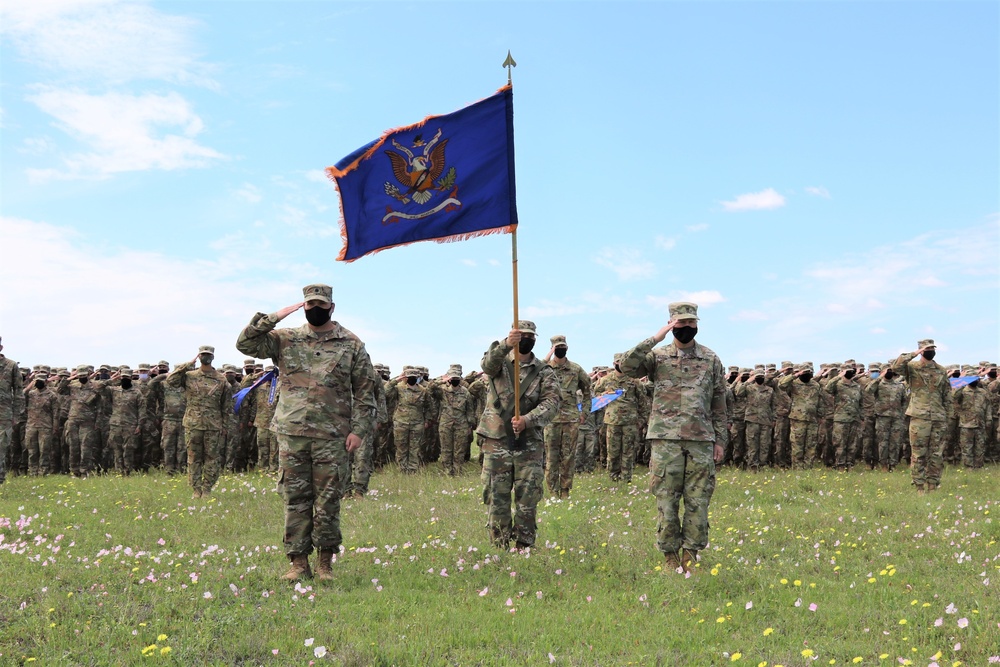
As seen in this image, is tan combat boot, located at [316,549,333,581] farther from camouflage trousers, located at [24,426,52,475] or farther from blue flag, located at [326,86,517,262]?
camouflage trousers, located at [24,426,52,475]

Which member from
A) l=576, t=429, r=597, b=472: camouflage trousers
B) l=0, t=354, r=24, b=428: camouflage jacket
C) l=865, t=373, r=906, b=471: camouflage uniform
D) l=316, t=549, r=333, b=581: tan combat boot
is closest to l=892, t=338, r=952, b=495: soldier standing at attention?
l=865, t=373, r=906, b=471: camouflage uniform

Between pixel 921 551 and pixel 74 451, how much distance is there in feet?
71.4

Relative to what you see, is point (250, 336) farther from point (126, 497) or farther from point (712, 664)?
point (126, 497)

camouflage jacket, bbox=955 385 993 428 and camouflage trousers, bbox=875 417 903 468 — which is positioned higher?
camouflage jacket, bbox=955 385 993 428

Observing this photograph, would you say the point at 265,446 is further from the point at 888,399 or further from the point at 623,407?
the point at 888,399

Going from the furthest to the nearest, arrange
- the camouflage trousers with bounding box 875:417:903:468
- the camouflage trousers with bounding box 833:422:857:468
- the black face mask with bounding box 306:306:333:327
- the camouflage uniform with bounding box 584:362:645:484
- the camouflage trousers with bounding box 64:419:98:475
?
the camouflage trousers with bounding box 64:419:98:475, the camouflage trousers with bounding box 875:417:903:468, the camouflage trousers with bounding box 833:422:857:468, the camouflage uniform with bounding box 584:362:645:484, the black face mask with bounding box 306:306:333:327

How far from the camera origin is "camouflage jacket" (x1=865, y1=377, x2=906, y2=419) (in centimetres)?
2103

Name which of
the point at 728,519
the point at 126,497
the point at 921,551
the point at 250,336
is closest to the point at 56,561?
the point at 250,336

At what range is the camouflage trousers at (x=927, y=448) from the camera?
14.7m

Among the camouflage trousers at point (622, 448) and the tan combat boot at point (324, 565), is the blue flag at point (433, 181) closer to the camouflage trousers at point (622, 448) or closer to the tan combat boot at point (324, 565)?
the tan combat boot at point (324, 565)

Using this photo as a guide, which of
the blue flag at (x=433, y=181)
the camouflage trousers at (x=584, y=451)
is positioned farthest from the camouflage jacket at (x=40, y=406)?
the blue flag at (x=433, y=181)

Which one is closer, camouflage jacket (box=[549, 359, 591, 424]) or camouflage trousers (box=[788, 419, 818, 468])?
camouflage jacket (box=[549, 359, 591, 424])

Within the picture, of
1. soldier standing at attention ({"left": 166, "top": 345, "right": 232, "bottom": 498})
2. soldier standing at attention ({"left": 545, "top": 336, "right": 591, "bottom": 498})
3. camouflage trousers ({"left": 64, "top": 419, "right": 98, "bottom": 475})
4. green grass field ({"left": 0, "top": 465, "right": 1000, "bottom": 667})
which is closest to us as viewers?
green grass field ({"left": 0, "top": 465, "right": 1000, "bottom": 667})

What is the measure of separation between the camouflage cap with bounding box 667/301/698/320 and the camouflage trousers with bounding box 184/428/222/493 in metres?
10.2
